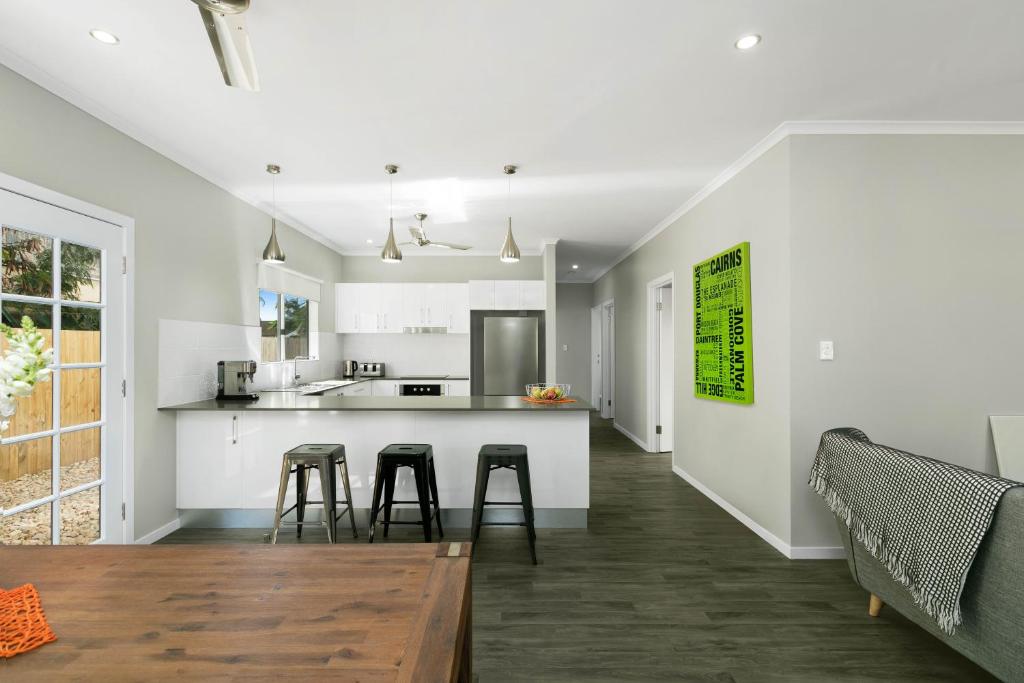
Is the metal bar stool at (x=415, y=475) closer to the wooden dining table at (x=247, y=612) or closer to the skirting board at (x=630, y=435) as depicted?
the wooden dining table at (x=247, y=612)

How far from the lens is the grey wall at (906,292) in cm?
293

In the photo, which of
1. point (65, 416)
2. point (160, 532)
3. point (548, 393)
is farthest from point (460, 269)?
point (65, 416)

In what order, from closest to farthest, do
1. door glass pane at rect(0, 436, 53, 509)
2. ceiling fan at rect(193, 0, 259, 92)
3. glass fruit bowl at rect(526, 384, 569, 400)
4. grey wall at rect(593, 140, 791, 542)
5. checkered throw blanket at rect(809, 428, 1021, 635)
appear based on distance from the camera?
ceiling fan at rect(193, 0, 259, 92), checkered throw blanket at rect(809, 428, 1021, 635), door glass pane at rect(0, 436, 53, 509), grey wall at rect(593, 140, 791, 542), glass fruit bowl at rect(526, 384, 569, 400)

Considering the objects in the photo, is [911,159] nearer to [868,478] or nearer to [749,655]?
[868,478]

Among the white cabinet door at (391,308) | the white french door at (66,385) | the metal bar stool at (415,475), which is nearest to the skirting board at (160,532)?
the white french door at (66,385)

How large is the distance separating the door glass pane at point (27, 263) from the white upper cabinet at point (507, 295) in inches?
164

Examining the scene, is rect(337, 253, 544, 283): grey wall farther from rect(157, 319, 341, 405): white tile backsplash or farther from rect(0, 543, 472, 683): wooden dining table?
rect(0, 543, 472, 683): wooden dining table

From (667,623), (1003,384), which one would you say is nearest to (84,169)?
(667,623)

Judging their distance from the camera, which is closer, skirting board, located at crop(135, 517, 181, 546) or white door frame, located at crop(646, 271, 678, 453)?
skirting board, located at crop(135, 517, 181, 546)

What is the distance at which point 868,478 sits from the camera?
2.06 meters

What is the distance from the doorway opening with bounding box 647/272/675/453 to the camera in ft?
18.7

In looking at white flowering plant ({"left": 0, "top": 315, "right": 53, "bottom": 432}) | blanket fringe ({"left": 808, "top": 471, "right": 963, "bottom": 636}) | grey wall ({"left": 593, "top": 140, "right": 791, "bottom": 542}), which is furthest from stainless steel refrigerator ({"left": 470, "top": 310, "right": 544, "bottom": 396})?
white flowering plant ({"left": 0, "top": 315, "right": 53, "bottom": 432})

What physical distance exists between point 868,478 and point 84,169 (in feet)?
13.5

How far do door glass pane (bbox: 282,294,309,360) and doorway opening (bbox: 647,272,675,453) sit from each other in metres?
3.93
